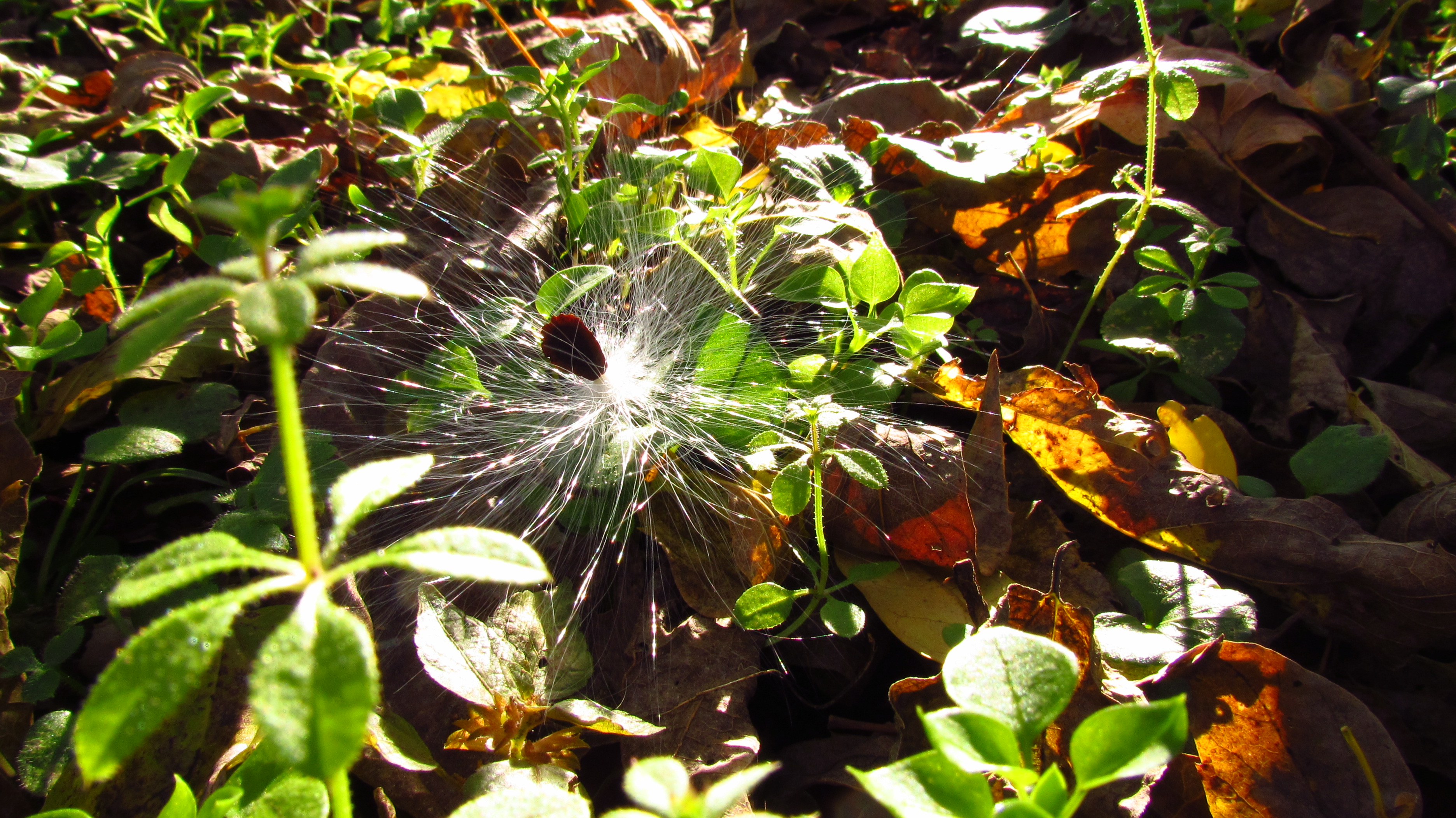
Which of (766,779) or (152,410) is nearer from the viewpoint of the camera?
(766,779)

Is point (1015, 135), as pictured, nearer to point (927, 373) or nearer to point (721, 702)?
point (927, 373)

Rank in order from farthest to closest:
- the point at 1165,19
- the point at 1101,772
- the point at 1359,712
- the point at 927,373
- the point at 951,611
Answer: the point at 1165,19 < the point at 927,373 < the point at 951,611 < the point at 1359,712 < the point at 1101,772

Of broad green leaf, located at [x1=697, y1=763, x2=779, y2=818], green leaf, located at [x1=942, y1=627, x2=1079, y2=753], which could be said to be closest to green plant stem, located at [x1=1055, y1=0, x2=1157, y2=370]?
green leaf, located at [x1=942, y1=627, x2=1079, y2=753]

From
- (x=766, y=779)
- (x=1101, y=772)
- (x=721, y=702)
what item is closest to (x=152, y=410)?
(x=721, y=702)

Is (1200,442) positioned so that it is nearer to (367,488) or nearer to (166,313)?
(367,488)

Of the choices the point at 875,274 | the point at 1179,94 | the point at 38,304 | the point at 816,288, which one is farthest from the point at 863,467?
the point at 38,304

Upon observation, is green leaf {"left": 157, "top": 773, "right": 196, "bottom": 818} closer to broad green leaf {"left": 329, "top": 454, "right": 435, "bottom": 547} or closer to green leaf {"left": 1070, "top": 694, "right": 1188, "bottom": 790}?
broad green leaf {"left": 329, "top": 454, "right": 435, "bottom": 547}

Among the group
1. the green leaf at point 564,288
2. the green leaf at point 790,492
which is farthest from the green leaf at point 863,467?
the green leaf at point 564,288
